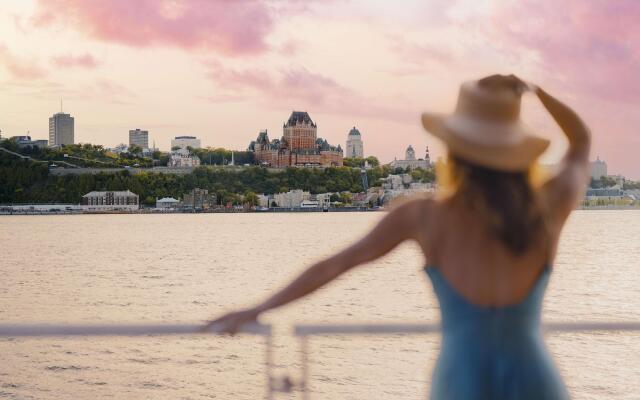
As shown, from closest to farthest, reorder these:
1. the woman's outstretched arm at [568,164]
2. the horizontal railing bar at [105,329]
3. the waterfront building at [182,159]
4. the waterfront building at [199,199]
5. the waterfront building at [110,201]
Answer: the woman's outstretched arm at [568,164] → the horizontal railing bar at [105,329] → the waterfront building at [110,201] → the waterfront building at [199,199] → the waterfront building at [182,159]

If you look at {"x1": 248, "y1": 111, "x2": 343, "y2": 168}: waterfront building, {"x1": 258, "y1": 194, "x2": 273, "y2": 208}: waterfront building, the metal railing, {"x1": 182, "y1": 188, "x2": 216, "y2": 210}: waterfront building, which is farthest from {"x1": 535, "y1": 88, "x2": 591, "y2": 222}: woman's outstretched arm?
{"x1": 248, "y1": 111, "x2": 343, "y2": 168}: waterfront building

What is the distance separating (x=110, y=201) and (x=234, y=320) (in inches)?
4917

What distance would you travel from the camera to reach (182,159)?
14300cm

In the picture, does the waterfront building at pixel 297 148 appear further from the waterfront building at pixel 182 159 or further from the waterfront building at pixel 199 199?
the waterfront building at pixel 199 199

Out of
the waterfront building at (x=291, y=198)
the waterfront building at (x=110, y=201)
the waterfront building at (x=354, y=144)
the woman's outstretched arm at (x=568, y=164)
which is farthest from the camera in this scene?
the waterfront building at (x=354, y=144)

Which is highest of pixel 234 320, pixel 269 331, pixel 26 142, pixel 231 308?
pixel 26 142

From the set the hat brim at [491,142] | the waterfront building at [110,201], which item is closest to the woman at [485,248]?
the hat brim at [491,142]

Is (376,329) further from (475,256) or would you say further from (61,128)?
(61,128)

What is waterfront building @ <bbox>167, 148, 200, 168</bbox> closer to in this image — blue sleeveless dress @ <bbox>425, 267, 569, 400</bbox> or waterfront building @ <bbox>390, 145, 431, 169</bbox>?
waterfront building @ <bbox>390, 145, 431, 169</bbox>

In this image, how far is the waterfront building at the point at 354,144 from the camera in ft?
586

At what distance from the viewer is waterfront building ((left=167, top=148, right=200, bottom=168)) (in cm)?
14138

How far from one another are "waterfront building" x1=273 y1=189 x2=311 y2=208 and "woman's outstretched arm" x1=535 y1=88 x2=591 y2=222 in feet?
410

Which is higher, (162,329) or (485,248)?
(485,248)

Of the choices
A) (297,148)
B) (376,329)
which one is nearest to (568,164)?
(376,329)
